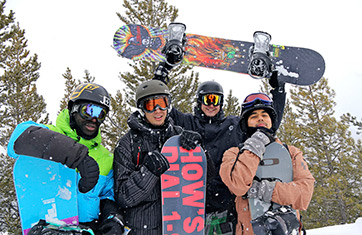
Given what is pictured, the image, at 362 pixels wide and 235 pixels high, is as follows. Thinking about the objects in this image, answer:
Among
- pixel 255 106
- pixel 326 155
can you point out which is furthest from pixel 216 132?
pixel 326 155

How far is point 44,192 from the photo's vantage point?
2295 mm

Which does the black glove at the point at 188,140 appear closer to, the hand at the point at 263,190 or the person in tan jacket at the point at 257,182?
the person in tan jacket at the point at 257,182

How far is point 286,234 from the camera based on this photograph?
204 centimetres

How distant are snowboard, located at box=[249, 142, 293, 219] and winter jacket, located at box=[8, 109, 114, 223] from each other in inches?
55.0

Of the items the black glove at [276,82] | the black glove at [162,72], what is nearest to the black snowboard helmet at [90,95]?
the black glove at [162,72]

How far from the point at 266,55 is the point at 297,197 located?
6.98 feet

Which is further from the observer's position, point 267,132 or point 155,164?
point 267,132

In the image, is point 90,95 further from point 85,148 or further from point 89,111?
point 85,148

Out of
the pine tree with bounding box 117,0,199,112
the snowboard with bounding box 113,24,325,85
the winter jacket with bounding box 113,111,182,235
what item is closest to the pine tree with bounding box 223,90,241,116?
the pine tree with bounding box 117,0,199,112

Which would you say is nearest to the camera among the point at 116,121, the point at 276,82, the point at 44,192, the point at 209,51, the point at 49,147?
the point at 49,147

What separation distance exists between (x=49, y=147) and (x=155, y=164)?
868mm

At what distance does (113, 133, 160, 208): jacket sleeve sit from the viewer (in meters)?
2.21

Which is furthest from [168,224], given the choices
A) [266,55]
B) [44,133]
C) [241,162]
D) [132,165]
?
[266,55]

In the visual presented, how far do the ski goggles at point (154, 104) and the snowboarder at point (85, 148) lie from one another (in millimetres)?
413
